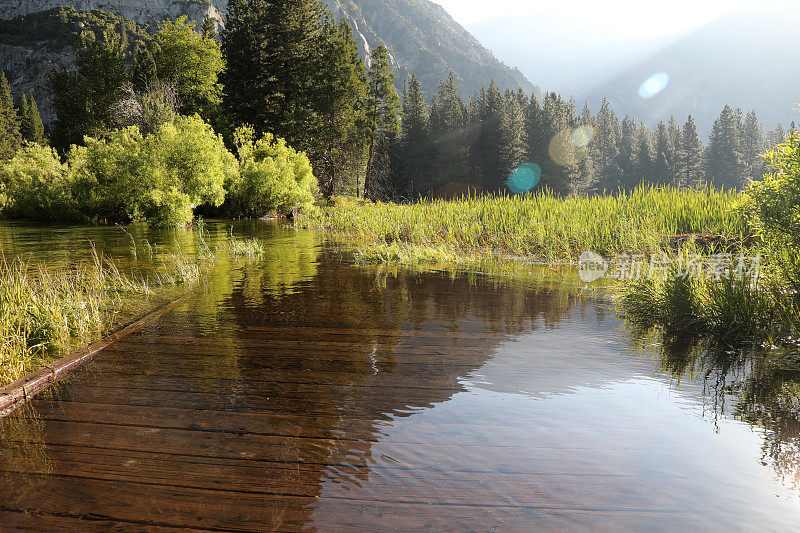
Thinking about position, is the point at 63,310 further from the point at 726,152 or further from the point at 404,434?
the point at 726,152

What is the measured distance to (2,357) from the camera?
4738mm

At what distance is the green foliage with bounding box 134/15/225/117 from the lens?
4497 cm

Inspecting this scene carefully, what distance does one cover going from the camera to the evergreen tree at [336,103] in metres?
43.9

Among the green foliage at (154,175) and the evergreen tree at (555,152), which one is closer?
the green foliage at (154,175)

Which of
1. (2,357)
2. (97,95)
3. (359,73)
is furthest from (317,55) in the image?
(2,357)

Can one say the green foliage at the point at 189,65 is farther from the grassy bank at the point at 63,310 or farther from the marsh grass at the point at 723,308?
the marsh grass at the point at 723,308

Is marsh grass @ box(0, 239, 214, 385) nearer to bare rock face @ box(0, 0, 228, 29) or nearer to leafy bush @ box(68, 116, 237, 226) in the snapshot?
leafy bush @ box(68, 116, 237, 226)

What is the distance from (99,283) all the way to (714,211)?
13.7 m

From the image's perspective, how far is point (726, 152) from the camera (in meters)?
87.2

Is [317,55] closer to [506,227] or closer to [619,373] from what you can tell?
[506,227]

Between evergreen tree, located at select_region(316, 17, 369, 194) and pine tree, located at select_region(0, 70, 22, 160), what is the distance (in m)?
39.2

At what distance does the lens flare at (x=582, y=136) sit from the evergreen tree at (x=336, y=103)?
5150cm

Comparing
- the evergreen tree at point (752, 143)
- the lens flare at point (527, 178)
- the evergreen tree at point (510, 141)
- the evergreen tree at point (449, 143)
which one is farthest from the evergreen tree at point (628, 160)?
the evergreen tree at point (449, 143)

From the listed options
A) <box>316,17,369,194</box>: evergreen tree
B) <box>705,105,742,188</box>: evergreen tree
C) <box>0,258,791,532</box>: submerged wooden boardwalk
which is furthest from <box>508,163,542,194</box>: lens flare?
<box>0,258,791,532</box>: submerged wooden boardwalk
